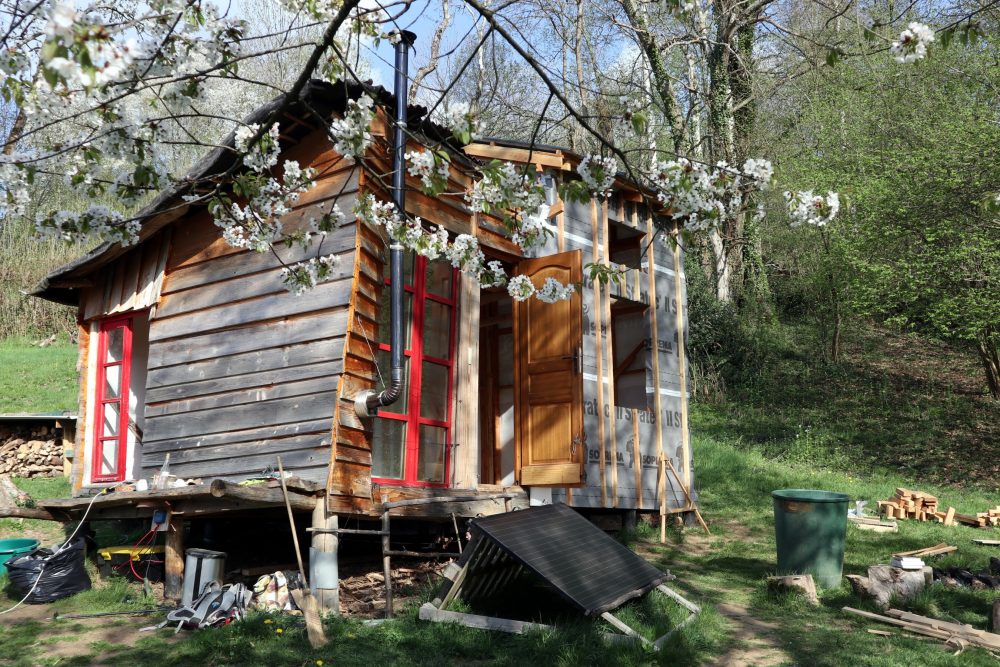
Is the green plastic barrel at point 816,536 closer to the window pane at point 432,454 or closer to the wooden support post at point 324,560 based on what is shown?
the window pane at point 432,454

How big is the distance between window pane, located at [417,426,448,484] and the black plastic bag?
3.00m

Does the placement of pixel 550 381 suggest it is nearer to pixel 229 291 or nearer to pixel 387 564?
pixel 387 564

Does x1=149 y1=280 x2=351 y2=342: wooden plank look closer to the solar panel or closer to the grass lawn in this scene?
the solar panel

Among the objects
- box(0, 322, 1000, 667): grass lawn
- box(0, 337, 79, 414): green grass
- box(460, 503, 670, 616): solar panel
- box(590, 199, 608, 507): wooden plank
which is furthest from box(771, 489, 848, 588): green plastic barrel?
box(0, 337, 79, 414): green grass

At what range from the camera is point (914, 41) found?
3418mm

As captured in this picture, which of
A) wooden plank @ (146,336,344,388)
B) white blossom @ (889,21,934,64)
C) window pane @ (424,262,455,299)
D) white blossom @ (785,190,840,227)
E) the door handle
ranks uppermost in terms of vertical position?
window pane @ (424,262,455,299)

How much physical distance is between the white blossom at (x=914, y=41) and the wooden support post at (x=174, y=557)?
20.2 feet

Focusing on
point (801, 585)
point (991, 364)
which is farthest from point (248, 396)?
point (991, 364)

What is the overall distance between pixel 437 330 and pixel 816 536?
3818mm

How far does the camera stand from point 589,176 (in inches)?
164

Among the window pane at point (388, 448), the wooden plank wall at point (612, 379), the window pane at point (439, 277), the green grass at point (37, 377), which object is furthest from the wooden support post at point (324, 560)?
the green grass at point (37, 377)

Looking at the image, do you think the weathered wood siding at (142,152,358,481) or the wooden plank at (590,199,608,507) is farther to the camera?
the wooden plank at (590,199,608,507)

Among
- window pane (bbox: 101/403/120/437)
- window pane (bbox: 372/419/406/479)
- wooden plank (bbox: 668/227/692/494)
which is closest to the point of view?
window pane (bbox: 372/419/406/479)

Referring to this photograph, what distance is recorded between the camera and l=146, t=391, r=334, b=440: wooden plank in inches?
267
